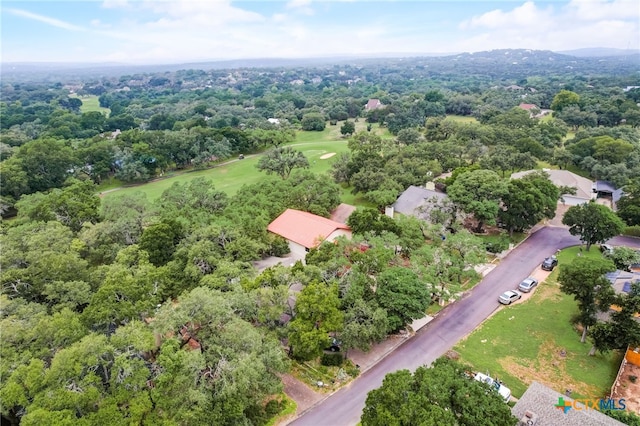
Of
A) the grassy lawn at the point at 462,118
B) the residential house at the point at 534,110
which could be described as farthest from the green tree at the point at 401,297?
the residential house at the point at 534,110

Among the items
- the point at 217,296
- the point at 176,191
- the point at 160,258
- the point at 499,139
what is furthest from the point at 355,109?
the point at 217,296

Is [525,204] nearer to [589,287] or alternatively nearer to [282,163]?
[589,287]

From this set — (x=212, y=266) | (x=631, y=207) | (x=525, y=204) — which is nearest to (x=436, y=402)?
(x=212, y=266)

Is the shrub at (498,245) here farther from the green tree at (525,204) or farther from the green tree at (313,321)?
the green tree at (313,321)

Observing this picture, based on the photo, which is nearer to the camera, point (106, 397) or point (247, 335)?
point (106, 397)

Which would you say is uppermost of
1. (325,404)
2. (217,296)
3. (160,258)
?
(217,296)

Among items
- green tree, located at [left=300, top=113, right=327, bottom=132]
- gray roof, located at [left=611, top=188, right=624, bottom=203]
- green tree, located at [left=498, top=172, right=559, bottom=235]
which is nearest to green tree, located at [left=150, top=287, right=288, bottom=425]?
green tree, located at [left=498, top=172, right=559, bottom=235]

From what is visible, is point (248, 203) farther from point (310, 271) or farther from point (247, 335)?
point (247, 335)

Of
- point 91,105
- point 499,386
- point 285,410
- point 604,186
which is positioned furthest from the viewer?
point 91,105
